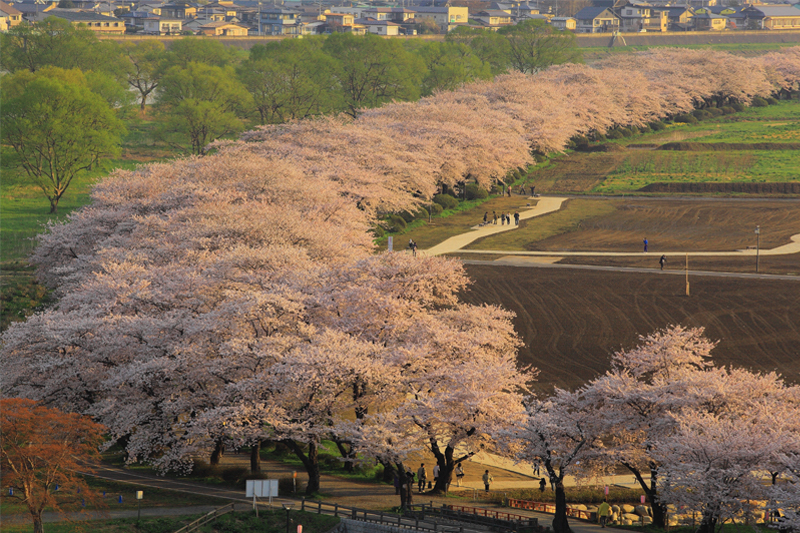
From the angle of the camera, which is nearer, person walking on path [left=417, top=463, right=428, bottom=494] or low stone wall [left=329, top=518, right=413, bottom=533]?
low stone wall [left=329, top=518, right=413, bottom=533]

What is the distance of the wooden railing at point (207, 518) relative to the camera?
30.0 metres

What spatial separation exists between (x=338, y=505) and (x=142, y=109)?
372 ft

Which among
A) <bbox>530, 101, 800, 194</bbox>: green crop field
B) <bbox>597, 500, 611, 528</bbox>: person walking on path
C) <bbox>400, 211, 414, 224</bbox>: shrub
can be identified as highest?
<bbox>530, 101, 800, 194</bbox>: green crop field

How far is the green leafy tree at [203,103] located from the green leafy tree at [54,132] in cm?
1349

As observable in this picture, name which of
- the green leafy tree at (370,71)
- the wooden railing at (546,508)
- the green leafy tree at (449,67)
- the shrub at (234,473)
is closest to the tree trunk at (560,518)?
the wooden railing at (546,508)

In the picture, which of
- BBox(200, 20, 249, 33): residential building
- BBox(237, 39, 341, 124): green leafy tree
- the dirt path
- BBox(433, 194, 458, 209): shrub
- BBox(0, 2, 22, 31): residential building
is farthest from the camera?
BBox(200, 20, 249, 33): residential building

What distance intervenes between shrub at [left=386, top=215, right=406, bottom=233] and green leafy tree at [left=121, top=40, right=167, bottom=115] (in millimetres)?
59400

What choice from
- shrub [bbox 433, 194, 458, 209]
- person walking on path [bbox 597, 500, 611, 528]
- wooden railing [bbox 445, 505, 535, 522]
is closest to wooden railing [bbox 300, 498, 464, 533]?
wooden railing [bbox 445, 505, 535, 522]

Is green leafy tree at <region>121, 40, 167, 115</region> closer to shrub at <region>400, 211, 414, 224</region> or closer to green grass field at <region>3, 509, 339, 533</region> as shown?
shrub at <region>400, 211, 414, 224</region>

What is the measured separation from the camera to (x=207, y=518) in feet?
102

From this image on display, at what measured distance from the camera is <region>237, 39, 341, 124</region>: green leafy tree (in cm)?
11281

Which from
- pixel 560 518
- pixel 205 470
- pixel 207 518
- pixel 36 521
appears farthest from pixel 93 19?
pixel 560 518

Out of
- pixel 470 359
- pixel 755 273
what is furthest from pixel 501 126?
pixel 470 359

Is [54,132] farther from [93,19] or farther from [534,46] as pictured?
[93,19]
